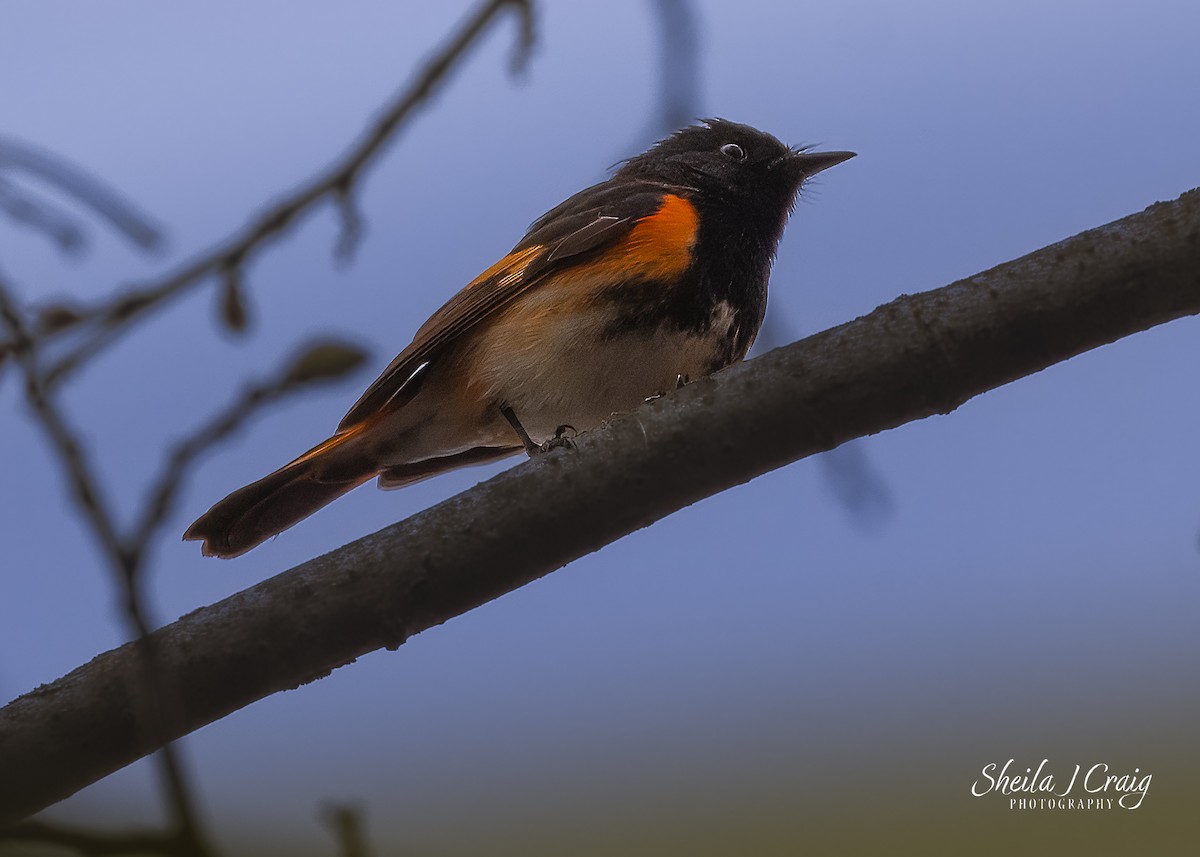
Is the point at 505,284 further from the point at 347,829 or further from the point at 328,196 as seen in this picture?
the point at 347,829

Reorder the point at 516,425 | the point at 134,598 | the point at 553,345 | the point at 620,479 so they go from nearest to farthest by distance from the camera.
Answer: the point at 134,598 < the point at 620,479 < the point at 553,345 < the point at 516,425

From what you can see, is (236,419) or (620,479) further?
(620,479)

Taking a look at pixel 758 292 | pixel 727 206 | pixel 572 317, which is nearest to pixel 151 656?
pixel 572 317

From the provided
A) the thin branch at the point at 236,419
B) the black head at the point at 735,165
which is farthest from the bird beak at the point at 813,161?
the thin branch at the point at 236,419

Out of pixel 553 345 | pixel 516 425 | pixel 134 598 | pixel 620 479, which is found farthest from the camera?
pixel 516 425

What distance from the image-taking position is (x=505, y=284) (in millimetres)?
3752

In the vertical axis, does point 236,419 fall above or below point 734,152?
below

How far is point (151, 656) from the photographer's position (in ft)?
4.14

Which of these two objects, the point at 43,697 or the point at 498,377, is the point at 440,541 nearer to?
the point at 43,697

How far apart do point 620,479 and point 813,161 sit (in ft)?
7.74

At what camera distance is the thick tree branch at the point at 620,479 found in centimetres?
216

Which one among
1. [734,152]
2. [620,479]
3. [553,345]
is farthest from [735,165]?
[620,479]

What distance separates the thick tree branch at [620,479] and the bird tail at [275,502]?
1248mm

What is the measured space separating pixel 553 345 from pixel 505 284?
1.07ft
